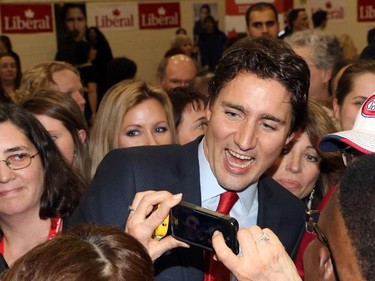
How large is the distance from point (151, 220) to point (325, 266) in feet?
2.02

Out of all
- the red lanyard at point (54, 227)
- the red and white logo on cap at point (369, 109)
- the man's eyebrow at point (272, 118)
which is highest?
the red and white logo on cap at point (369, 109)

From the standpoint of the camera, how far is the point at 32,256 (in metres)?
1.81

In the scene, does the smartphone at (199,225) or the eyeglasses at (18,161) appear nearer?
the smartphone at (199,225)

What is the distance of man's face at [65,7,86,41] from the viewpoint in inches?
426

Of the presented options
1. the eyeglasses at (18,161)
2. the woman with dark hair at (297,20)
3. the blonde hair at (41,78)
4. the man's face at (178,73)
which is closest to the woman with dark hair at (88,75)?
the man's face at (178,73)

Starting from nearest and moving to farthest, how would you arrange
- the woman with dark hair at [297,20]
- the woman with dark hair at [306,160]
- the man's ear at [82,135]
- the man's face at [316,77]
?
the woman with dark hair at [306,160], the man's ear at [82,135], the man's face at [316,77], the woman with dark hair at [297,20]

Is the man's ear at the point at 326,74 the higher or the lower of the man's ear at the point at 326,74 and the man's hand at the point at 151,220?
Answer: the higher

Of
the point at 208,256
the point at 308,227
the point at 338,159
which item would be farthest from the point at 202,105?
the point at 308,227

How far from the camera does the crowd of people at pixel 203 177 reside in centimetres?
178

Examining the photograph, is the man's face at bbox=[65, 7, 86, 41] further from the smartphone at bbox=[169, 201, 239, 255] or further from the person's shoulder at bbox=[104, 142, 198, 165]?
the smartphone at bbox=[169, 201, 239, 255]

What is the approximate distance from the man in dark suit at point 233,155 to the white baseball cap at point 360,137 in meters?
0.19

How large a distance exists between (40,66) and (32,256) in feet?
13.0

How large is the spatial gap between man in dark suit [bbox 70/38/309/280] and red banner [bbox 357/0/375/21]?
10.7m

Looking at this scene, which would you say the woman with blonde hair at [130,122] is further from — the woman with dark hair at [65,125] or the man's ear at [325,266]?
the man's ear at [325,266]
